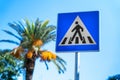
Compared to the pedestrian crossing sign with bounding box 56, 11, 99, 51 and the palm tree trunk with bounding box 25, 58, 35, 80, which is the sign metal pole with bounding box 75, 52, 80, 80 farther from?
the palm tree trunk with bounding box 25, 58, 35, 80

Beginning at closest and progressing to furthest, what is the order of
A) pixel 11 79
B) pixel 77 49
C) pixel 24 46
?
pixel 77 49 → pixel 24 46 → pixel 11 79

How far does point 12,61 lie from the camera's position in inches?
1683

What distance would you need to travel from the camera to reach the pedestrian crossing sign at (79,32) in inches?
222

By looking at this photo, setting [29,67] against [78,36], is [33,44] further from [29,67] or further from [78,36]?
[78,36]

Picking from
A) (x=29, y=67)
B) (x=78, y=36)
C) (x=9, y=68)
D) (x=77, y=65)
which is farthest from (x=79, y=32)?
(x=9, y=68)

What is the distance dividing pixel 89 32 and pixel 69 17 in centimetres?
43

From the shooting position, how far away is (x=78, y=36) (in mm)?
5676

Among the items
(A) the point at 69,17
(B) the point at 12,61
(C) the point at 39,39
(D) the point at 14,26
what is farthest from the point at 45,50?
(A) the point at 69,17

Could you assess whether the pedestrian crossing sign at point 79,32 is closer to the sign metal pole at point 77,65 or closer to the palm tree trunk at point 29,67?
the sign metal pole at point 77,65

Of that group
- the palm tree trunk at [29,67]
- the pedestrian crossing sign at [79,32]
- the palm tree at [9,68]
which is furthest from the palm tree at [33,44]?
the pedestrian crossing sign at [79,32]

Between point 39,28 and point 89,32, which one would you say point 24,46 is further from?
point 89,32

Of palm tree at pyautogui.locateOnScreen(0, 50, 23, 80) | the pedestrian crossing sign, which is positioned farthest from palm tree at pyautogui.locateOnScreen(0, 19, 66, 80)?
the pedestrian crossing sign

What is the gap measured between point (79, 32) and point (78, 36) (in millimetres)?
67

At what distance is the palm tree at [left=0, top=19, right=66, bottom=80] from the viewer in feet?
101
